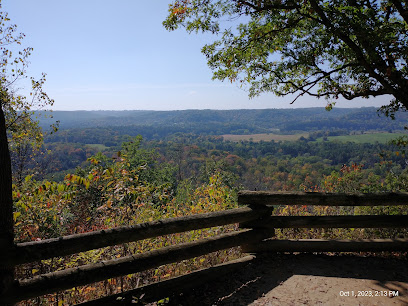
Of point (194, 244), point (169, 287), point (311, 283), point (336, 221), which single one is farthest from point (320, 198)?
point (169, 287)

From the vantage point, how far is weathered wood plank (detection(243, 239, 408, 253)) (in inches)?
189

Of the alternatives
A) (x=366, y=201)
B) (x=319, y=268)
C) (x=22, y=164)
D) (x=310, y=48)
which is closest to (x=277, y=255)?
(x=319, y=268)

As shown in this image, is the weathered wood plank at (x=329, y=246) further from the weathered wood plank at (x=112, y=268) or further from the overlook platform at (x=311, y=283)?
the weathered wood plank at (x=112, y=268)

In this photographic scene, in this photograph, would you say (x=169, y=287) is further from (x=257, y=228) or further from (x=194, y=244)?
(x=257, y=228)

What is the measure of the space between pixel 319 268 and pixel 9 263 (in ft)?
13.8

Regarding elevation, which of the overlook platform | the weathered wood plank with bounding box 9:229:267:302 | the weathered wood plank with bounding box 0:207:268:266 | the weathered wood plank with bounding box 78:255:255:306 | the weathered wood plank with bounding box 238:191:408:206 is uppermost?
the weathered wood plank with bounding box 238:191:408:206

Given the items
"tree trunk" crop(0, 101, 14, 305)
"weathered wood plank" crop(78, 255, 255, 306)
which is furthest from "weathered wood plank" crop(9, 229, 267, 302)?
"weathered wood plank" crop(78, 255, 255, 306)

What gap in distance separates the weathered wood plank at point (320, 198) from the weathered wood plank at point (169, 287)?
1101 millimetres

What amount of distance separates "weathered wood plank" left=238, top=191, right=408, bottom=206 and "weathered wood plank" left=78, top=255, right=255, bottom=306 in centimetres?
110

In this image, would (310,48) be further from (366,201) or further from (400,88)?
(366,201)

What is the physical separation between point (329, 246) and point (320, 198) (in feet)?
2.91

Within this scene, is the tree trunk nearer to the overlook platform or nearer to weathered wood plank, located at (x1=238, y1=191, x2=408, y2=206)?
the overlook platform

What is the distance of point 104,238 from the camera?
3326 millimetres

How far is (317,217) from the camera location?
490cm
